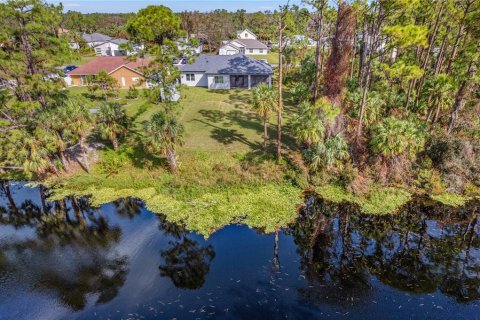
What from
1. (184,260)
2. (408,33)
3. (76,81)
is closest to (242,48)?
(76,81)

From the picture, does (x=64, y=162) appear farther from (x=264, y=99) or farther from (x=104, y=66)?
(x=104, y=66)

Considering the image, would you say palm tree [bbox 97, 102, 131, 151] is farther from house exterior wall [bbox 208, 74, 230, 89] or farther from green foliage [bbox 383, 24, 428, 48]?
green foliage [bbox 383, 24, 428, 48]

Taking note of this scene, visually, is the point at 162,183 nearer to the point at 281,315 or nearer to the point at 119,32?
the point at 281,315

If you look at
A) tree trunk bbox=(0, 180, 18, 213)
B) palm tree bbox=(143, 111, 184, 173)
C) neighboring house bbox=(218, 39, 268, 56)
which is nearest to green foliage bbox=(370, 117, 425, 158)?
palm tree bbox=(143, 111, 184, 173)

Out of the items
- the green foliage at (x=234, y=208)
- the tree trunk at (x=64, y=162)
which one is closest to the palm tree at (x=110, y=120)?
the tree trunk at (x=64, y=162)

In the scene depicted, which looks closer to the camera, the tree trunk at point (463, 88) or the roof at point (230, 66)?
the tree trunk at point (463, 88)

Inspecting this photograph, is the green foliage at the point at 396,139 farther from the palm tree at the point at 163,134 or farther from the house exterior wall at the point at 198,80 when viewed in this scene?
the house exterior wall at the point at 198,80
